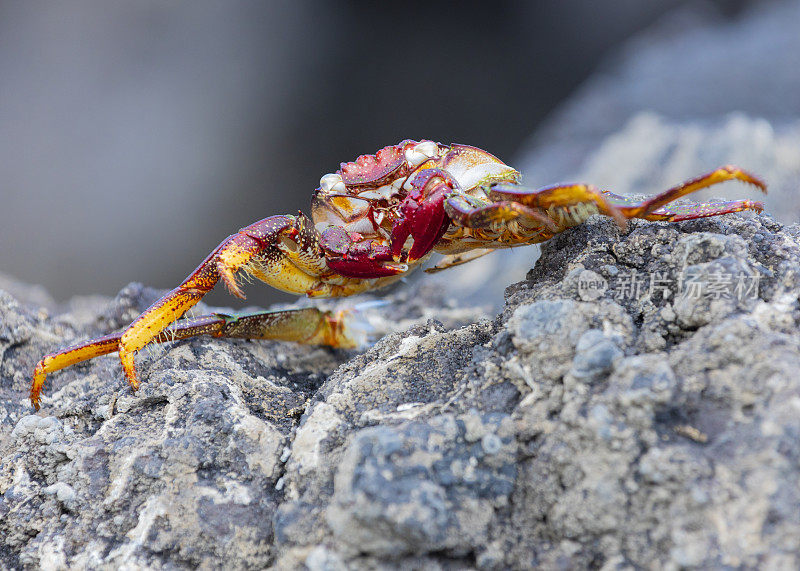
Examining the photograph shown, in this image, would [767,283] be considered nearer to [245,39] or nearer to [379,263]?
[379,263]

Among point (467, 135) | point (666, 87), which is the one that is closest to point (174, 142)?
point (467, 135)

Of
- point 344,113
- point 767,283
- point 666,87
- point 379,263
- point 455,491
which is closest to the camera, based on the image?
point 455,491

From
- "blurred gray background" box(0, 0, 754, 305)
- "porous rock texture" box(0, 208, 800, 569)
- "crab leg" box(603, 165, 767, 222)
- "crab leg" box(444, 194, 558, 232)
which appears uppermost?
"blurred gray background" box(0, 0, 754, 305)

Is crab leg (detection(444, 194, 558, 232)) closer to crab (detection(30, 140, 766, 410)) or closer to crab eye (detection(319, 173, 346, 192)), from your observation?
crab (detection(30, 140, 766, 410))

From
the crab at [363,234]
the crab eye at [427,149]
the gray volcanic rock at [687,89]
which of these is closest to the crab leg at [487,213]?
the crab at [363,234]

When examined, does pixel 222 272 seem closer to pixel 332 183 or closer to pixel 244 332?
pixel 244 332

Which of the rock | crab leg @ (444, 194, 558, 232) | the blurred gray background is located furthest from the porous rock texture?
the blurred gray background
